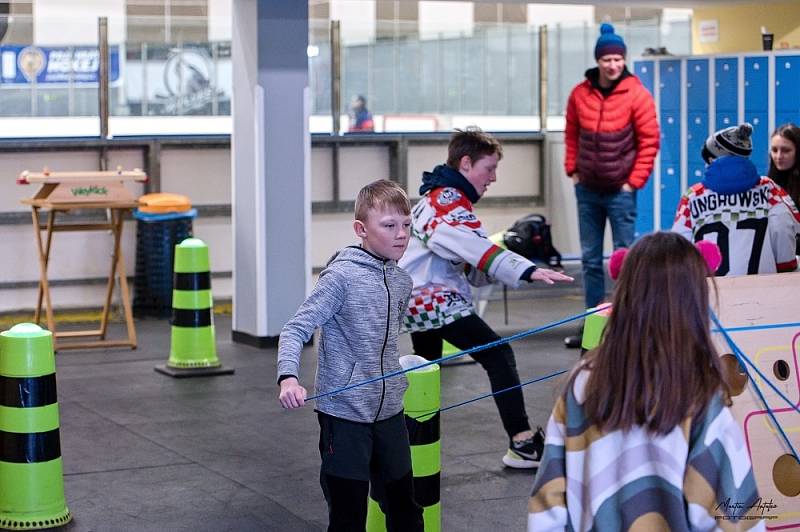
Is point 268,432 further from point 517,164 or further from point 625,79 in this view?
point 517,164

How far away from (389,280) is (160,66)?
955 cm

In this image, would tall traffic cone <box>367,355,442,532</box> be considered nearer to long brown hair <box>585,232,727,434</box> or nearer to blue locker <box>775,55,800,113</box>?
long brown hair <box>585,232,727,434</box>

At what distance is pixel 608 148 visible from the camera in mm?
11023

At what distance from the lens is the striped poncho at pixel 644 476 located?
3354 millimetres

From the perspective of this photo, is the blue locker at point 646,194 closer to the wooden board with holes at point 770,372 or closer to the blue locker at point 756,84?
the blue locker at point 756,84

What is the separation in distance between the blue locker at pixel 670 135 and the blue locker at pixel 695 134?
12 centimetres

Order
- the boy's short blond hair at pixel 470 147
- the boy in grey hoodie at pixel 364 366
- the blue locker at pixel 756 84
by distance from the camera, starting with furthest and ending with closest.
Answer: the blue locker at pixel 756 84 < the boy's short blond hair at pixel 470 147 < the boy in grey hoodie at pixel 364 366

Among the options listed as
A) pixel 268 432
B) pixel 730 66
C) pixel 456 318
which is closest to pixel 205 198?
pixel 730 66

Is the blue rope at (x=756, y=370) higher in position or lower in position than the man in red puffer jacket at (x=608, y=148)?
lower

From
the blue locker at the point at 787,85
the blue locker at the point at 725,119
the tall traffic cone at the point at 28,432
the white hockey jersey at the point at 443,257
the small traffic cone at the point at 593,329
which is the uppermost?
the blue locker at the point at 787,85

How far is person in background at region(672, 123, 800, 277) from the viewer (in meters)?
6.62

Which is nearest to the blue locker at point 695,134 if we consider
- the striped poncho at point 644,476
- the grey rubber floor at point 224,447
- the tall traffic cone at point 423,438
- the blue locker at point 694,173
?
the blue locker at point 694,173

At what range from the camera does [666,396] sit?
10.9ft

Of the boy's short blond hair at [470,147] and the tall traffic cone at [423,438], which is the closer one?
the tall traffic cone at [423,438]
